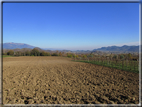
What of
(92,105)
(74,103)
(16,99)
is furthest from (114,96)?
(16,99)

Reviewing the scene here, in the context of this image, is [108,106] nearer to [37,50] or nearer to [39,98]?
[39,98]

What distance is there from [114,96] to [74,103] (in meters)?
1.51

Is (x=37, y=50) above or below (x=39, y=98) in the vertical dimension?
above

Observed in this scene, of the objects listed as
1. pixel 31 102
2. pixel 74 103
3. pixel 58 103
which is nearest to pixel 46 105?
pixel 58 103

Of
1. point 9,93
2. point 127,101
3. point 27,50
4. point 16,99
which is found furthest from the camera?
point 27,50

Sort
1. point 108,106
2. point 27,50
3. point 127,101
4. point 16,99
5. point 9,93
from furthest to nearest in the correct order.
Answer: point 27,50 < point 9,93 < point 16,99 < point 127,101 < point 108,106

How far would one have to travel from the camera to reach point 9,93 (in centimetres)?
399

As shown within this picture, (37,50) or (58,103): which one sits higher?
(37,50)

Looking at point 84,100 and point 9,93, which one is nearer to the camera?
point 84,100

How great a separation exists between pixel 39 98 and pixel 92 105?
1.86m

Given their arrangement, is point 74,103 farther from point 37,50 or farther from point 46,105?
point 37,50

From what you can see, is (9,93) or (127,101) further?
(9,93)

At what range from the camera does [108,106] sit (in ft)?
9.36

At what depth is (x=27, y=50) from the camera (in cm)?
3897
